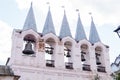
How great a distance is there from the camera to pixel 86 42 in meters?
29.0

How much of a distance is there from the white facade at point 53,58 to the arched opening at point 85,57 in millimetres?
98

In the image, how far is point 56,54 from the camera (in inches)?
1072

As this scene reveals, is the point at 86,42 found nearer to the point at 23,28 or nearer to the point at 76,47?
the point at 76,47

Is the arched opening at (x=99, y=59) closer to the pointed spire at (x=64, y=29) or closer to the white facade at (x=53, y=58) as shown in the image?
the white facade at (x=53, y=58)

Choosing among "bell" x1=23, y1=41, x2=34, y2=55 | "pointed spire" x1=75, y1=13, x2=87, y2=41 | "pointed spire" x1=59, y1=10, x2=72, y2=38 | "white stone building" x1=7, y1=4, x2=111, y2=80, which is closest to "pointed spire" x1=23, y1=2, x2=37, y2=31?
"white stone building" x1=7, y1=4, x2=111, y2=80

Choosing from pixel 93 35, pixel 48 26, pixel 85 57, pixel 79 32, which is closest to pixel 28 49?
pixel 48 26

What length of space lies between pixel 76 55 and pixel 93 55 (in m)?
1.80

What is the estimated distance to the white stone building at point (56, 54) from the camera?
2588 cm

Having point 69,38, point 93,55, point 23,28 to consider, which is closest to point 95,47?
point 93,55

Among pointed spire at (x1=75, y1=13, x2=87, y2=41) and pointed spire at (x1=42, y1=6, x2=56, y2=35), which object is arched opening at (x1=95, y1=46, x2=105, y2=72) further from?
pointed spire at (x1=42, y1=6, x2=56, y2=35)

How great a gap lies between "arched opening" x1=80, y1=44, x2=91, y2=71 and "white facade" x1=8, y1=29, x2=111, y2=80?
98mm

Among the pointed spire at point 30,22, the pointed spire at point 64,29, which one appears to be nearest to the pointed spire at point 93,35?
the pointed spire at point 64,29

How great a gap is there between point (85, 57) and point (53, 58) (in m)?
3.55

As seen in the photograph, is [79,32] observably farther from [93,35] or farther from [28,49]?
[28,49]
